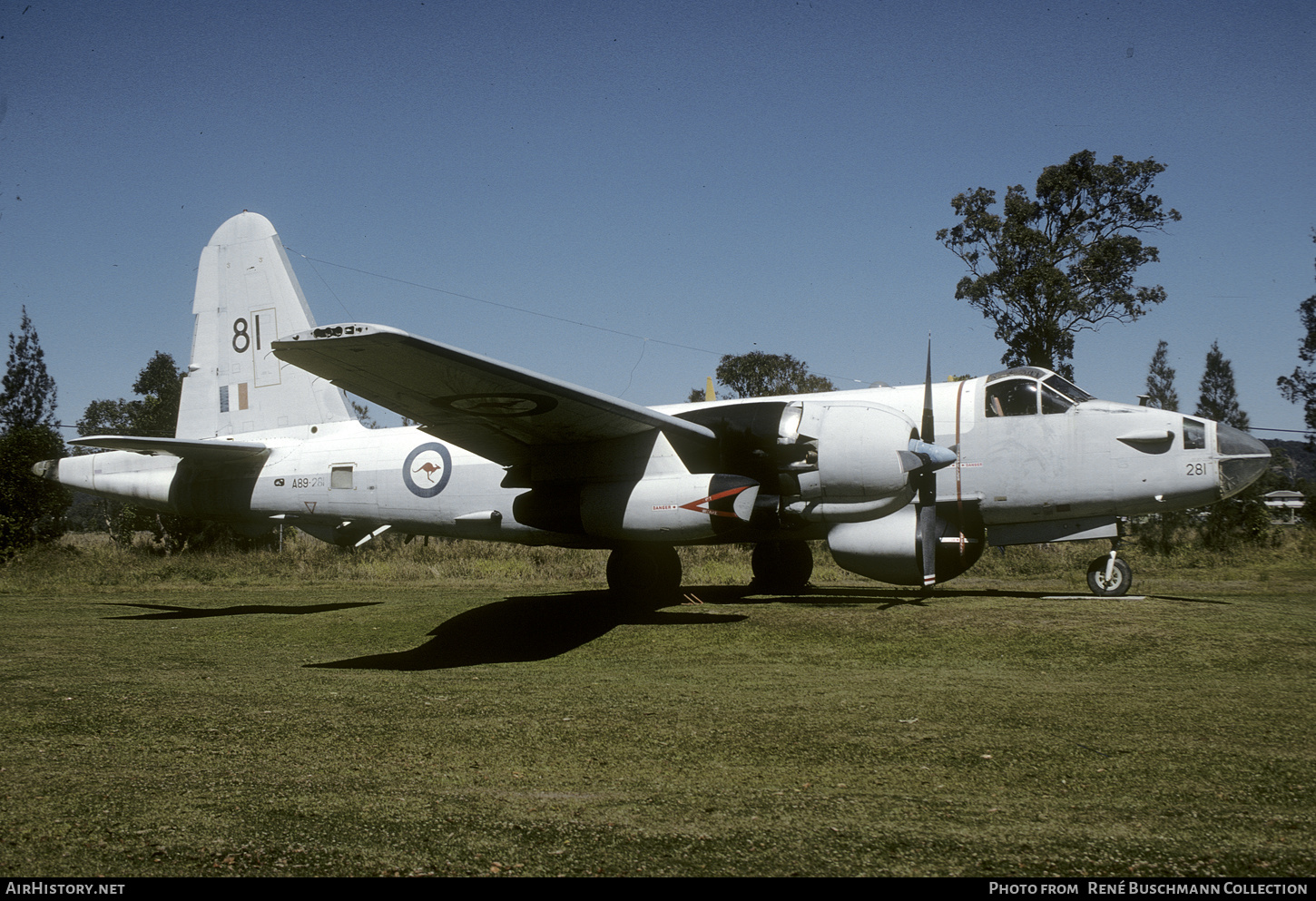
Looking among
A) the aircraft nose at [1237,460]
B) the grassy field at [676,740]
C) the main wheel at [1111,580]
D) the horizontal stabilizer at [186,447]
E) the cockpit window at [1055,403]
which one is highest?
the cockpit window at [1055,403]

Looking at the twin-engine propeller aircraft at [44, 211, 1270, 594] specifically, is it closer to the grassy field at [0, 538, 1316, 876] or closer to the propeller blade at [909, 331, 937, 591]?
the propeller blade at [909, 331, 937, 591]

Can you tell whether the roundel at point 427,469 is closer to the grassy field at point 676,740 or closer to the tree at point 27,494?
the grassy field at point 676,740

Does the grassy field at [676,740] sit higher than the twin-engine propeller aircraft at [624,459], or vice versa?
the twin-engine propeller aircraft at [624,459]

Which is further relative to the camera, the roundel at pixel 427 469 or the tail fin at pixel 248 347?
the tail fin at pixel 248 347

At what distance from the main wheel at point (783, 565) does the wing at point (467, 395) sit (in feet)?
14.2

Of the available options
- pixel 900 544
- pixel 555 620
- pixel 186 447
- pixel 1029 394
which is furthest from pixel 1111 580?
pixel 186 447

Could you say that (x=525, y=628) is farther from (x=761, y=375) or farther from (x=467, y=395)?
(x=761, y=375)

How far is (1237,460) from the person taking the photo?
1274 centimetres

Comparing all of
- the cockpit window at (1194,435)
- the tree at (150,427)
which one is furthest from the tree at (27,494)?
the cockpit window at (1194,435)

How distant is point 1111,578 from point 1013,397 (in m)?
3.11

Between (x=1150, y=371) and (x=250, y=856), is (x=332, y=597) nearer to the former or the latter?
(x=250, y=856)

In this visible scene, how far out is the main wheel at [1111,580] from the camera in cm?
1336

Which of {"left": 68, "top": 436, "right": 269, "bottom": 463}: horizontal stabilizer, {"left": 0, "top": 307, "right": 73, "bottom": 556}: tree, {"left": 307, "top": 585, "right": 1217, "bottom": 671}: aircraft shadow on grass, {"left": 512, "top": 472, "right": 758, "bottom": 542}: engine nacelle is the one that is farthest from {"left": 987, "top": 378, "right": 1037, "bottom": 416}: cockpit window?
{"left": 0, "top": 307, "right": 73, "bottom": 556}: tree

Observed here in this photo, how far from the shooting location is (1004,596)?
13727 millimetres
